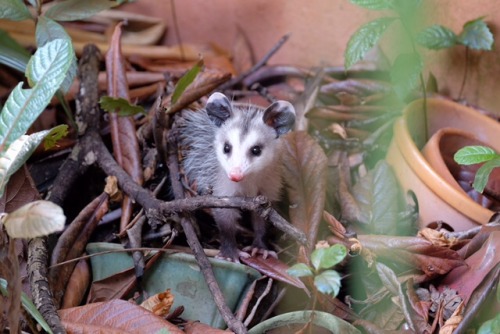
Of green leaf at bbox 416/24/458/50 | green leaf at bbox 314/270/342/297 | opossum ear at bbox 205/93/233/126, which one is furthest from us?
green leaf at bbox 416/24/458/50

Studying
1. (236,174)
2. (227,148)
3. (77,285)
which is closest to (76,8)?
(227,148)

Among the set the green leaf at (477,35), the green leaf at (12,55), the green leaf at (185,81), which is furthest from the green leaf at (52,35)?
the green leaf at (477,35)

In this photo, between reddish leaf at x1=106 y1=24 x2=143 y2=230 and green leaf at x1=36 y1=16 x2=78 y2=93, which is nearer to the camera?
green leaf at x1=36 y1=16 x2=78 y2=93

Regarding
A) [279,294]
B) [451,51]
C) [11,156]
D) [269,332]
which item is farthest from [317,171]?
[11,156]

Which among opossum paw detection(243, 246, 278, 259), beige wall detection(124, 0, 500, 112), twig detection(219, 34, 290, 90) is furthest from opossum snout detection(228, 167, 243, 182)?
beige wall detection(124, 0, 500, 112)

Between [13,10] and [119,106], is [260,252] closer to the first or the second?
[119,106]

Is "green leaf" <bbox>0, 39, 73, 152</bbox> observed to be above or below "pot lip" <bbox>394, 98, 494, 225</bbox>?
above

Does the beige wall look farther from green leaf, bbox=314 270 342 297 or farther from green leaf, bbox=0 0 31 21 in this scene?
green leaf, bbox=314 270 342 297
